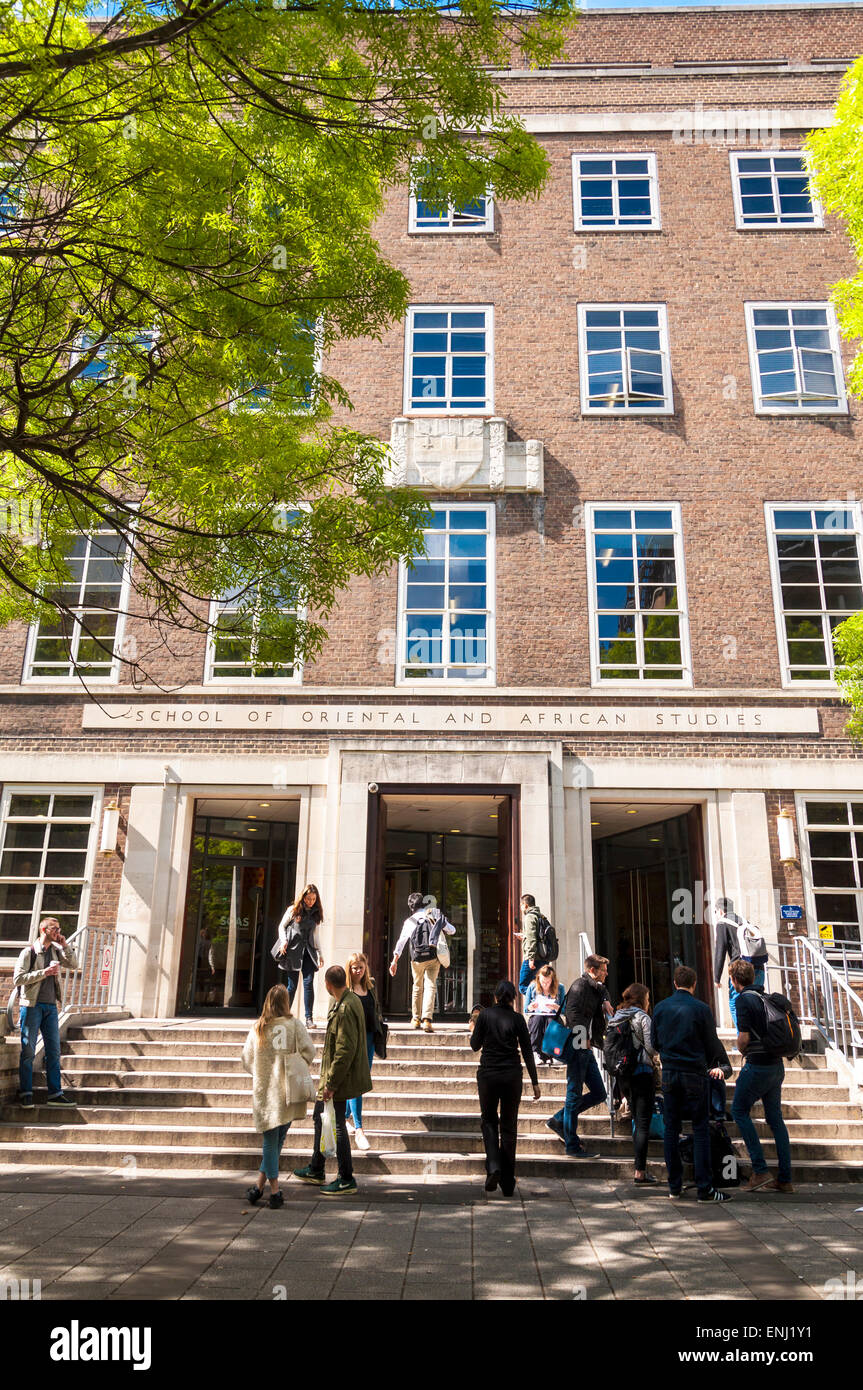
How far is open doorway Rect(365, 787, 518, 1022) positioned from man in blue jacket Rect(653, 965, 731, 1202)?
617 cm

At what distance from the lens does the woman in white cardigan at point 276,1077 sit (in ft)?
23.3

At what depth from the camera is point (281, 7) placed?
5.44 meters

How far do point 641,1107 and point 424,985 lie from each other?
4263 mm

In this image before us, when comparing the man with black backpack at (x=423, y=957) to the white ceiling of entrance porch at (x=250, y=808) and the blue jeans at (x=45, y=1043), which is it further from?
the blue jeans at (x=45, y=1043)

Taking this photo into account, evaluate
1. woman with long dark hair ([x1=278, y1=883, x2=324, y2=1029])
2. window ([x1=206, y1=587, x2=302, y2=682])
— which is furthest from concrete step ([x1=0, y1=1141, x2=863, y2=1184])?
window ([x1=206, y1=587, x2=302, y2=682])

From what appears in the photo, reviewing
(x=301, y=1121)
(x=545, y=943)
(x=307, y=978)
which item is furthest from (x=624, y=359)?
(x=301, y=1121)

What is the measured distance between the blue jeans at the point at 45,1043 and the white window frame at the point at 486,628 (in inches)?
255

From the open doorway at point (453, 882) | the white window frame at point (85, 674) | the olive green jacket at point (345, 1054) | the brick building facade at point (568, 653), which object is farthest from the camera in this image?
the open doorway at point (453, 882)

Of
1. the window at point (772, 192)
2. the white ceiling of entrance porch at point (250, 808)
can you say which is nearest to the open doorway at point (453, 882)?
Result: the white ceiling of entrance porch at point (250, 808)

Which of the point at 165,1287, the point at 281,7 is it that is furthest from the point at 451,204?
the point at 165,1287

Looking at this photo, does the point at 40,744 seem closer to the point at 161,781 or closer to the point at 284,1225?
the point at 161,781

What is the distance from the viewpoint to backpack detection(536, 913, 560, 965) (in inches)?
442

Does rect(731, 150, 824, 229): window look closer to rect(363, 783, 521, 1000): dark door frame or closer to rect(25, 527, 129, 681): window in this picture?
rect(363, 783, 521, 1000): dark door frame

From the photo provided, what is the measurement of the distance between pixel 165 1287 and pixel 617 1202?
361 cm
